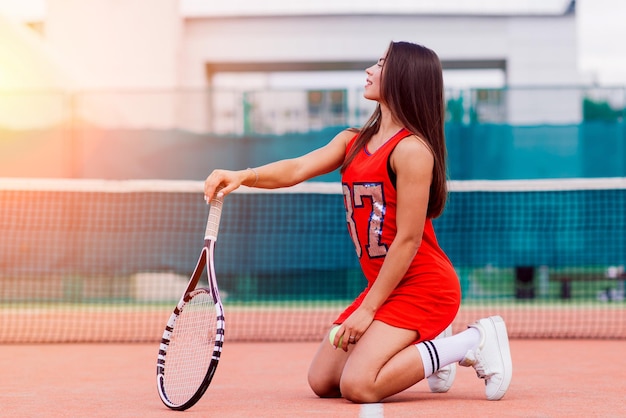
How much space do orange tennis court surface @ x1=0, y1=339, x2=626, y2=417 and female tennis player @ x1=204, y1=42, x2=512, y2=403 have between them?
0.15 metres

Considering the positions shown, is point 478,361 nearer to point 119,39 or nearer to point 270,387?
point 270,387

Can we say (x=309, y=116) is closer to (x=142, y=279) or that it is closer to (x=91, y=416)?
(x=142, y=279)

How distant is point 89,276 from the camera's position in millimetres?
12516

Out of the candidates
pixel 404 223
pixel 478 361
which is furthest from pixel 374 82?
pixel 478 361

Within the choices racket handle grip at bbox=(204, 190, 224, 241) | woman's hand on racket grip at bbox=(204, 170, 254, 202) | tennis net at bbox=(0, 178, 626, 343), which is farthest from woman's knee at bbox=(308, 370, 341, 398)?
tennis net at bbox=(0, 178, 626, 343)

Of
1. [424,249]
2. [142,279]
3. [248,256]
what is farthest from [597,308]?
[424,249]

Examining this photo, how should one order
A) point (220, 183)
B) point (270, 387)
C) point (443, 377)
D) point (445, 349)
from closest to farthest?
point (220, 183) → point (445, 349) → point (443, 377) → point (270, 387)

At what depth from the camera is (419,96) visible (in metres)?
4.41

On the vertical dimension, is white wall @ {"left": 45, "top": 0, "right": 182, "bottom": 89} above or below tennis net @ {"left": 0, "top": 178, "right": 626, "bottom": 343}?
above

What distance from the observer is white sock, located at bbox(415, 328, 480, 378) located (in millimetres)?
4331

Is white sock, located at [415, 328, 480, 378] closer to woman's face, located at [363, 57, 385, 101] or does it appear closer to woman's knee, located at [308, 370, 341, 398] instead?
woman's knee, located at [308, 370, 341, 398]

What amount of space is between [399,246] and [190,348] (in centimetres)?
96

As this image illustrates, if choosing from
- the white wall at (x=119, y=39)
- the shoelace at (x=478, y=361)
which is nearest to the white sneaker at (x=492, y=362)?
the shoelace at (x=478, y=361)

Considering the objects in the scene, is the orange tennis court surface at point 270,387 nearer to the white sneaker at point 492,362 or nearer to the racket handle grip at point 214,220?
the white sneaker at point 492,362
